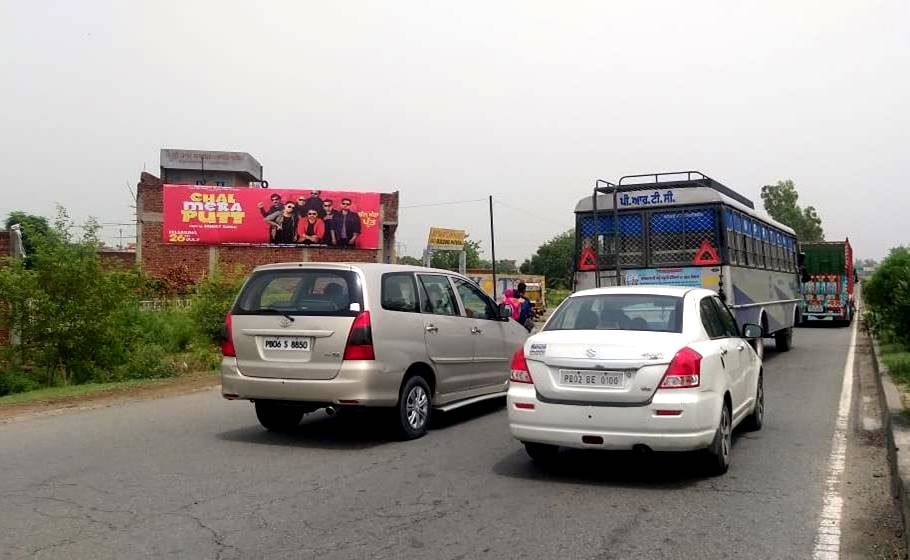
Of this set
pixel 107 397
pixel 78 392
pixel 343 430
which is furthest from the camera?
pixel 78 392

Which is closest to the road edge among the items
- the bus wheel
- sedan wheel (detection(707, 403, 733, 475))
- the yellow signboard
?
sedan wheel (detection(707, 403, 733, 475))

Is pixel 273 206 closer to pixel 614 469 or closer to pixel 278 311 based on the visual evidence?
pixel 278 311

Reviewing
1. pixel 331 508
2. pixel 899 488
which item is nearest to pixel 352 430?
pixel 331 508

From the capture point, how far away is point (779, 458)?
7453mm

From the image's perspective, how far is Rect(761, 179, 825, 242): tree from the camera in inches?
2985

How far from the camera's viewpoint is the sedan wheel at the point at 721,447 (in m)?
6.48

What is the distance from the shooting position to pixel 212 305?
16297 mm

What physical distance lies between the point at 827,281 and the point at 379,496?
28094mm

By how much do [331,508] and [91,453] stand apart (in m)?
3.24

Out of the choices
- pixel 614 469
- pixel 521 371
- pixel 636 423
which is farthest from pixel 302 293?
pixel 636 423

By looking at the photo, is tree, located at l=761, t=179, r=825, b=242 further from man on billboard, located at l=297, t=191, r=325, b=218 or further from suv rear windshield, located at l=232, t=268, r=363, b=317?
suv rear windshield, located at l=232, t=268, r=363, b=317

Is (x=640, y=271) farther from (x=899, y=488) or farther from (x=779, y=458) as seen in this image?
(x=899, y=488)

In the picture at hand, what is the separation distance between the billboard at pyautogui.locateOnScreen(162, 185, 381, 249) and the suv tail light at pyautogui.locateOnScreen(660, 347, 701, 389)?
38230 millimetres

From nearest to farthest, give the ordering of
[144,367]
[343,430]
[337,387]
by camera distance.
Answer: [337,387], [343,430], [144,367]
